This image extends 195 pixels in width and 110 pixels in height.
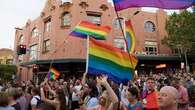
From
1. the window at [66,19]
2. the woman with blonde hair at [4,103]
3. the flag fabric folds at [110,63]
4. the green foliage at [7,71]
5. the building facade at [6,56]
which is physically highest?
the window at [66,19]

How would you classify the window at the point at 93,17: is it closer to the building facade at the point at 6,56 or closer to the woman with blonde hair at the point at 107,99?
the building facade at the point at 6,56

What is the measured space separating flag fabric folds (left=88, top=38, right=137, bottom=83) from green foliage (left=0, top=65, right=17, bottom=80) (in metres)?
39.3

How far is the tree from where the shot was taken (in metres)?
36.5

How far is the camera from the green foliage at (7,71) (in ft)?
153

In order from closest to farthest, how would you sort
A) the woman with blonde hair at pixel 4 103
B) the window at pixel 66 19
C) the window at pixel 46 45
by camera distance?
the woman with blonde hair at pixel 4 103 < the window at pixel 66 19 < the window at pixel 46 45

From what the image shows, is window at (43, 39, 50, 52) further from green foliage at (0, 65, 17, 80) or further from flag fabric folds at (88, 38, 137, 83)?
flag fabric folds at (88, 38, 137, 83)

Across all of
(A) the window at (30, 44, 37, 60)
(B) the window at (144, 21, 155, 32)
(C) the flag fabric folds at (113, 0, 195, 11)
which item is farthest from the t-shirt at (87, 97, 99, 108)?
(A) the window at (30, 44, 37, 60)

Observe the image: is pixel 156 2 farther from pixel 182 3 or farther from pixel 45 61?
pixel 45 61

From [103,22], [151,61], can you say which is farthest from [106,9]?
[151,61]

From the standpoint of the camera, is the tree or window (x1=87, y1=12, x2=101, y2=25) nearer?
the tree

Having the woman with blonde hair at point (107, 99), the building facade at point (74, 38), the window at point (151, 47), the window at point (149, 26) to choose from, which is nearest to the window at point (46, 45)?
the building facade at point (74, 38)

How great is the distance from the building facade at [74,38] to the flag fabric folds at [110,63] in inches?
1024

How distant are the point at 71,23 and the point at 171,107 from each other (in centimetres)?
3439

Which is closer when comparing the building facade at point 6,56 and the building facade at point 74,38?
the building facade at point 74,38
